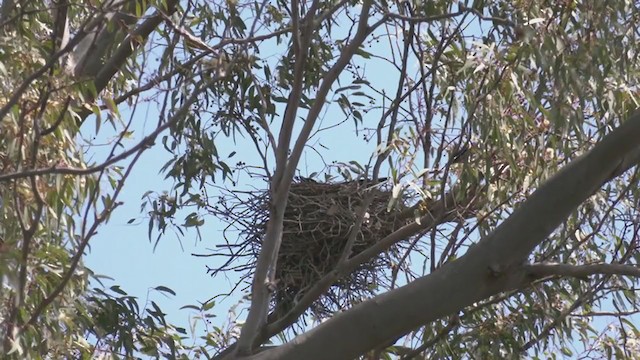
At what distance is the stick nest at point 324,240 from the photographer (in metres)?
5.50

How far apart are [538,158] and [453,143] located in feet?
1.23

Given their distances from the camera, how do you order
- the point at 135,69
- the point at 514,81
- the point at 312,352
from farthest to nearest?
the point at 135,69 → the point at 514,81 → the point at 312,352

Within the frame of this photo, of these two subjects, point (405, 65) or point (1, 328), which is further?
point (405, 65)

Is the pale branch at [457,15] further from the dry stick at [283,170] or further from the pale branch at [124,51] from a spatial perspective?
the pale branch at [124,51]

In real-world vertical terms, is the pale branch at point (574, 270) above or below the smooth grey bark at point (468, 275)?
below

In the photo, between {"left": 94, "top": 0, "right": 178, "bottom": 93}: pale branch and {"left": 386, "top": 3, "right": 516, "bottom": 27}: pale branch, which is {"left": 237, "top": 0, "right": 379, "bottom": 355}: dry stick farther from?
{"left": 94, "top": 0, "right": 178, "bottom": 93}: pale branch

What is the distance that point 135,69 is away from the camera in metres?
5.29

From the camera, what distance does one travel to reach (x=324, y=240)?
5.64m

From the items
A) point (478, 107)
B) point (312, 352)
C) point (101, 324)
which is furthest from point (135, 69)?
point (312, 352)

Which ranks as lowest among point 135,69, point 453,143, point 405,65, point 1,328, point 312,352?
point 312,352

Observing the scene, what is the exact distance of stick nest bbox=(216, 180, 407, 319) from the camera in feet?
18.1

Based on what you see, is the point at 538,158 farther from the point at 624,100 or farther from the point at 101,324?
the point at 101,324

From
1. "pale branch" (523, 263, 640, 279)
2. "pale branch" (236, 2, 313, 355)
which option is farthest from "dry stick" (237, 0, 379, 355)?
"pale branch" (523, 263, 640, 279)

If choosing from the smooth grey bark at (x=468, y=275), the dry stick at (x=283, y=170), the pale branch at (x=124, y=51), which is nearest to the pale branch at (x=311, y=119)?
the dry stick at (x=283, y=170)
